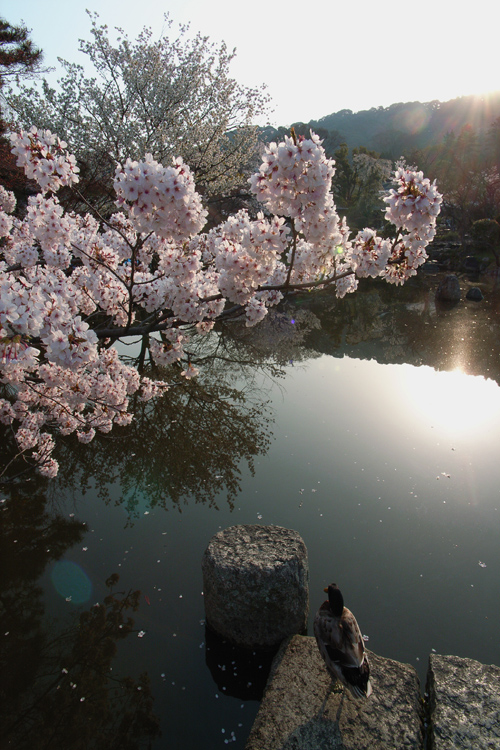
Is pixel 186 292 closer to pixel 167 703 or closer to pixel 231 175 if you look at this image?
pixel 167 703

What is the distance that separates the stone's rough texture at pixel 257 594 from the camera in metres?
3.18

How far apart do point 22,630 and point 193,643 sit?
4.84ft

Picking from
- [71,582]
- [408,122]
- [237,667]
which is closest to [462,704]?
[237,667]

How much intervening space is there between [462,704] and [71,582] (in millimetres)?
3370

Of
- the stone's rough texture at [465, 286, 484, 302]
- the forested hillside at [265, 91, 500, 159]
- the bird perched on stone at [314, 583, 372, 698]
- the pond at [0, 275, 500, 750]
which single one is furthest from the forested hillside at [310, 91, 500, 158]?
the bird perched on stone at [314, 583, 372, 698]

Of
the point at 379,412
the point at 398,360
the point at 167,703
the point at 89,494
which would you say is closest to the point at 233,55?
the point at 398,360

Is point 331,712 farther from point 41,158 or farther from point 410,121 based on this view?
point 410,121

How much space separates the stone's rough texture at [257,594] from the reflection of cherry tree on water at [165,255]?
6.08 feet

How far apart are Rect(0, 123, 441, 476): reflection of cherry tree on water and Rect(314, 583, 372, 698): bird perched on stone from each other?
2.44 metres

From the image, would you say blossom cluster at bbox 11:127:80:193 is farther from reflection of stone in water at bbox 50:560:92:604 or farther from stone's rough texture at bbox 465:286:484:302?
stone's rough texture at bbox 465:286:484:302

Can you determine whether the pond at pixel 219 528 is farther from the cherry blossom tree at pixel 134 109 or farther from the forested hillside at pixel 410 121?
the forested hillside at pixel 410 121

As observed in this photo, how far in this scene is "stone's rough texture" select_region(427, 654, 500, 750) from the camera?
2.39 meters

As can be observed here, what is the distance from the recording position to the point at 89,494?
5.39 m

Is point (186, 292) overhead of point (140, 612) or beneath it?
overhead
